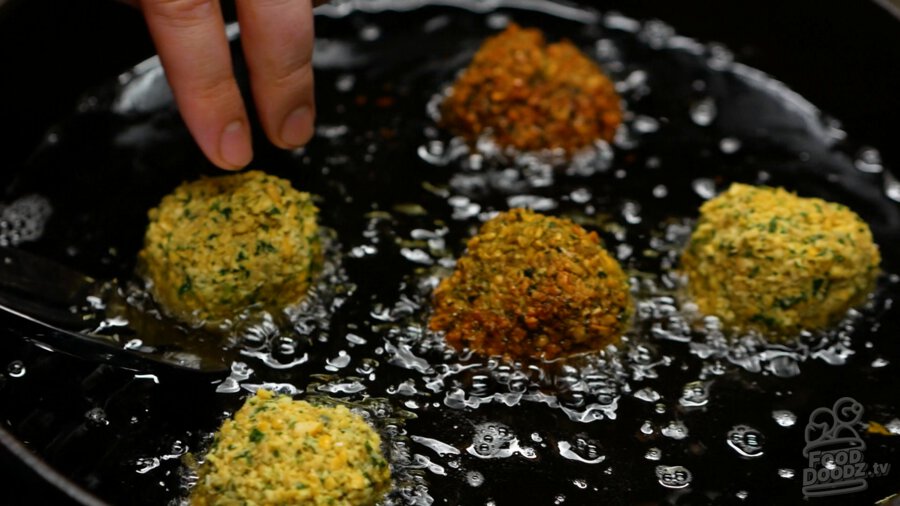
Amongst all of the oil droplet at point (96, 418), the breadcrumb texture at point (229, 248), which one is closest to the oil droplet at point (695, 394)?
the breadcrumb texture at point (229, 248)

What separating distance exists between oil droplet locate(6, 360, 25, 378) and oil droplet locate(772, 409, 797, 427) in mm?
1419

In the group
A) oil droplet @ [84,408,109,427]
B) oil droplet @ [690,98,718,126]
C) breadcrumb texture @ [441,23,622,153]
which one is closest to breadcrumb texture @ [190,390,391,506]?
oil droplet @ [84,408,109,427]

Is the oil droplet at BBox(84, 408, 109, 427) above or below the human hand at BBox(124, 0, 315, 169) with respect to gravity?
below

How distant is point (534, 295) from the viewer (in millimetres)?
1854

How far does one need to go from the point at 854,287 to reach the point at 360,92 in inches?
48.2

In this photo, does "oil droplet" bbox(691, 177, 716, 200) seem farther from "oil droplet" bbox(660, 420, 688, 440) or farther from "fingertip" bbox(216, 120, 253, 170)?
"fingertip" bbox(216, 120, 253, 170)

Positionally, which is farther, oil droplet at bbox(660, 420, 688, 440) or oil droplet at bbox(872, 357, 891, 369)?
oil droplet at bbox(872, 357, 891, 369)

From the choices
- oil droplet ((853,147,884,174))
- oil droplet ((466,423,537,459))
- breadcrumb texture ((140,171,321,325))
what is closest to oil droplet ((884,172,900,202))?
oil droplet ((853,147,884,174))

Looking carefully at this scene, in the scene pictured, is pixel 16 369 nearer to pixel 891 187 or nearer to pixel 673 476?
pixel 673 476

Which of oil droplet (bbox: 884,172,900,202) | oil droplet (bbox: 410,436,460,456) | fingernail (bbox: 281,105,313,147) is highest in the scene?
fingernail (bbox: 281,105,313,147)

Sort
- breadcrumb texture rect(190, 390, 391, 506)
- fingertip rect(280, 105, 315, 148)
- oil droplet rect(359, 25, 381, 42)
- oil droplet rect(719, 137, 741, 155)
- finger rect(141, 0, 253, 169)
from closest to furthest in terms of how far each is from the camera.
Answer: breadcrumb texture rect(190, 390, 391, 506), finger rect(141, 0, 253, 169), fingertip rect(280, 105, 315, 148), oil droplet rect(719, 137, 741, 155), oil droplet rect(359, 25, 381, 42)

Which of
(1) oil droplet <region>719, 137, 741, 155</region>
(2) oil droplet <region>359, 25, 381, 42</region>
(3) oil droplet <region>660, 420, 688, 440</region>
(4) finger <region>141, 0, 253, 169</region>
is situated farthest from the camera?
(2) oil droplet <region>359, 25, 381, 42</region>

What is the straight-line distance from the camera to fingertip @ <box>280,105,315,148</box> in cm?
195

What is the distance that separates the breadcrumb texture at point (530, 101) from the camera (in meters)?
2.29
